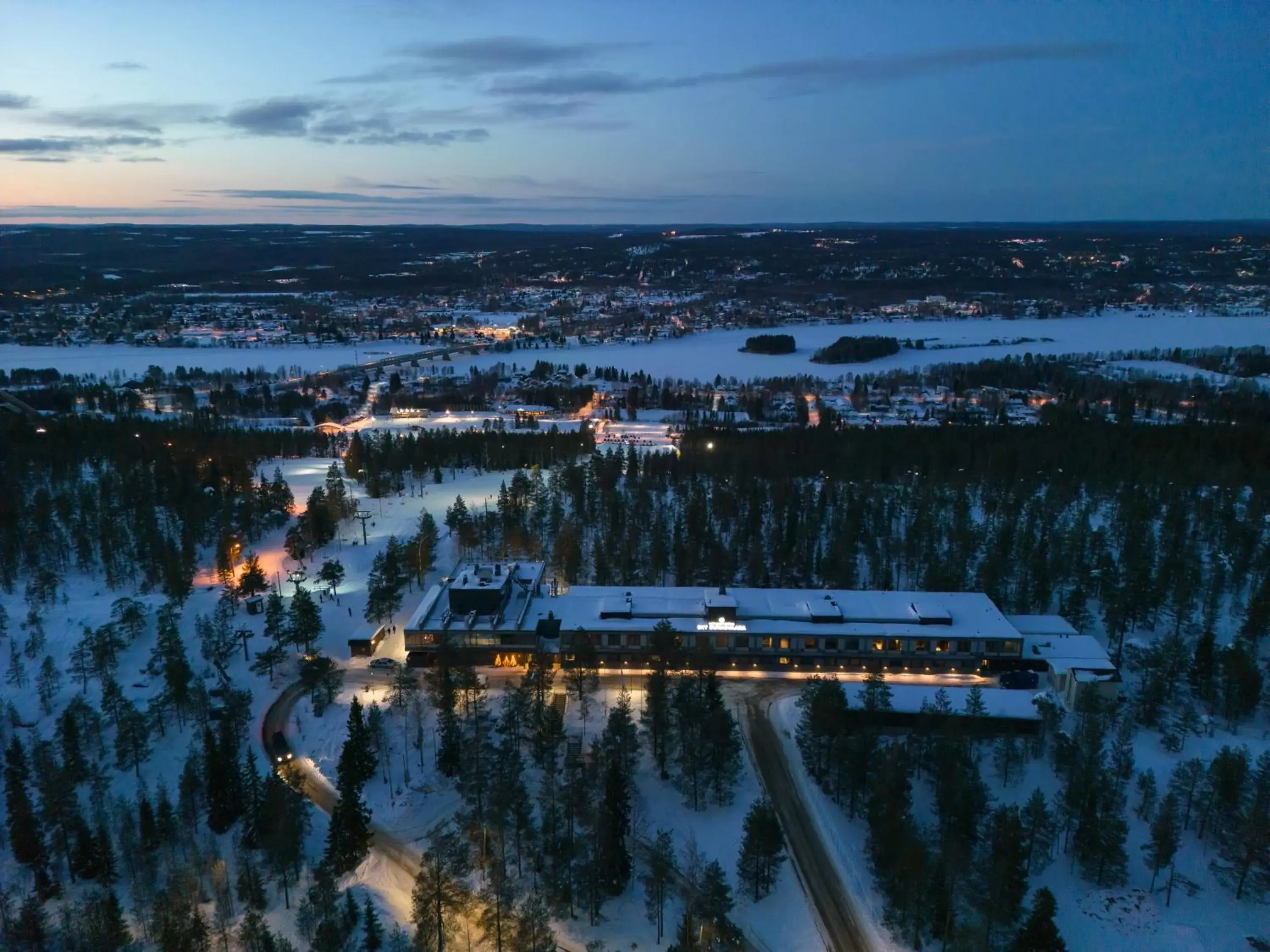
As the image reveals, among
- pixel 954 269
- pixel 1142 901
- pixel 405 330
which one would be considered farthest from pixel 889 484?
pixel 954 269

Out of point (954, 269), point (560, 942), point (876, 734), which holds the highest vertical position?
point (954, 269)

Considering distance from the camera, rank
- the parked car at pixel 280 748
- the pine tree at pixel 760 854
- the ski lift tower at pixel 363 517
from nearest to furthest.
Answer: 1. the pine tree at pixel 760 854
2. the parked car at pixel 280 748
3. the ski lift tower at pixel 363 517

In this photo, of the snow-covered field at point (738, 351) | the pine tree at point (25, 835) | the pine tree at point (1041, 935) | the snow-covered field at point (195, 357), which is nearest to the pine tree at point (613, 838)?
the pine tree at point (1041, 935)

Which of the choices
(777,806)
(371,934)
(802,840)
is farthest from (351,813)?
(802,840)

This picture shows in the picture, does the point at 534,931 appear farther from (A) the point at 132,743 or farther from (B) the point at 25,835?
(A) the point at 132,743

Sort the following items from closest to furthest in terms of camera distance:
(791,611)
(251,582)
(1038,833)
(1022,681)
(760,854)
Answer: (760,854), (1038,833), (1022,681), (791,611), (251,582)

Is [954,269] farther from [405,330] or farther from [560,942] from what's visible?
[560,942]

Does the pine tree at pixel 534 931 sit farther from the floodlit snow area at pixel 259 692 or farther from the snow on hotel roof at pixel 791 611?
the snow on hotel roof at pixel 791 611
